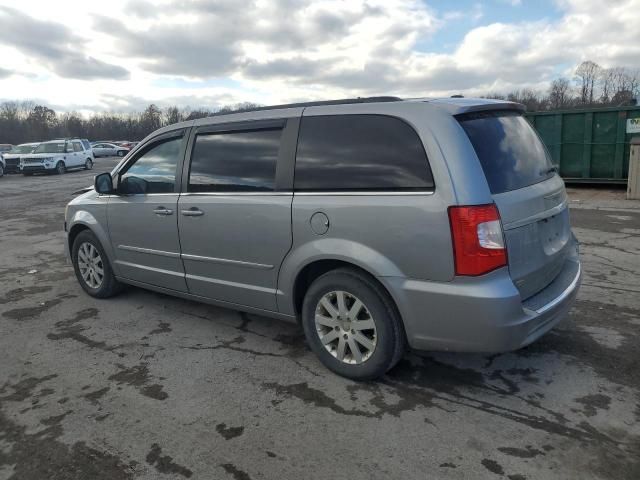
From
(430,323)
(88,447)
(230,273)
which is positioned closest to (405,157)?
(430,323)

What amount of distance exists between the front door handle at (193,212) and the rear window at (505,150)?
2.15m

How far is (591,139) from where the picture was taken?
1343cm

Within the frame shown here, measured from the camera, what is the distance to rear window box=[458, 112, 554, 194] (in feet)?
10.00

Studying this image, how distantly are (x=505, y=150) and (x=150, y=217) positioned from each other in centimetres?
301

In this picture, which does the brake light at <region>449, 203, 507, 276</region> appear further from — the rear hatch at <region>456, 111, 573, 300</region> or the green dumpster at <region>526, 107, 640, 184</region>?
the green dumpster at <region>526, 107, 640, 184</region>

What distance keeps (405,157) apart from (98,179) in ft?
10.4

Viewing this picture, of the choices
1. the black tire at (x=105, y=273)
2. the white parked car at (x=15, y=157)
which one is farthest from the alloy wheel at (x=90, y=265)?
the white parked car at (x=15, y=157)

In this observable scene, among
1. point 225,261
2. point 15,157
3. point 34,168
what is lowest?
point 225,261

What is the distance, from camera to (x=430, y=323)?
304 centimetres

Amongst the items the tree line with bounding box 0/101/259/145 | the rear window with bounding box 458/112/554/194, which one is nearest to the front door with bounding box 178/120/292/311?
the rear window with bounding box 458/112/554/194

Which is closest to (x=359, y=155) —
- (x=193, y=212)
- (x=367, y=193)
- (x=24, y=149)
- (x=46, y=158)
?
(x=367, y=193)

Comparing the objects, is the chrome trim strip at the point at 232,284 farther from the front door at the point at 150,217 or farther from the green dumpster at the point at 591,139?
the green dumpster at the point at 591,139

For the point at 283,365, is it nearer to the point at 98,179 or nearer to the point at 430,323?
the point at 430,323

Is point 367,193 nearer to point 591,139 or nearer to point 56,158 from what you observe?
point 591,139
